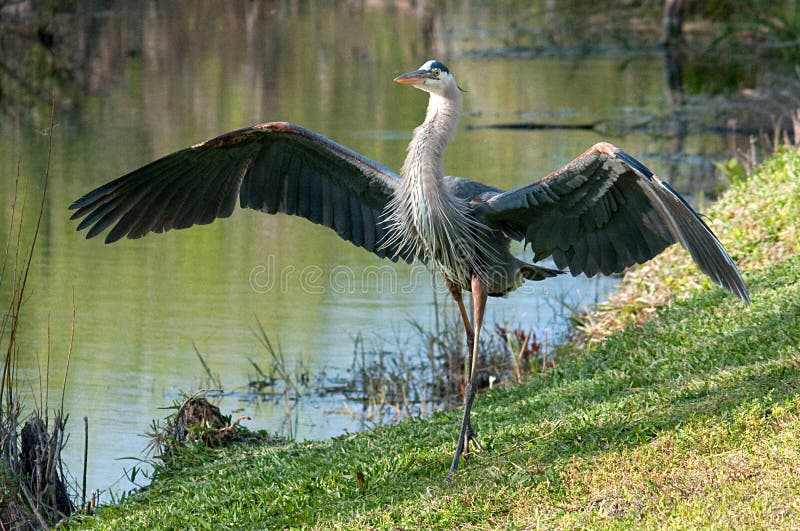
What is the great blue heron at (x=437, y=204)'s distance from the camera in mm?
5242

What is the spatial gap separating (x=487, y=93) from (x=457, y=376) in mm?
12580

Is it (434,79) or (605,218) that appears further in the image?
(434,79)

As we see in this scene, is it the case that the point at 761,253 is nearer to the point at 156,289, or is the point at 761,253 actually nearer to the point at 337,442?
the point at 337,442

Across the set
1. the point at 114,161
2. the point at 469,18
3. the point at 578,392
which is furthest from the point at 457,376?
the point at 469,18

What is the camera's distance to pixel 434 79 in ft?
18.4

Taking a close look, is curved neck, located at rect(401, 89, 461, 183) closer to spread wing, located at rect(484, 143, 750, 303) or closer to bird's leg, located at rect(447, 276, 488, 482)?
spread wing, located at rect(484, 143, 750, 303)

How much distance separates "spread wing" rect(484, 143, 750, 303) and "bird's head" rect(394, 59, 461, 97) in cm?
59

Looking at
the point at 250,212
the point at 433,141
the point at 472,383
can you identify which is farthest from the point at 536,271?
the point at 250,212

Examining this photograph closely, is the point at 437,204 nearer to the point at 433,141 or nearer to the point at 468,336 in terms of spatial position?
the point at 433,141

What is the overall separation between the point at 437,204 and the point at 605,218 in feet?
2.67

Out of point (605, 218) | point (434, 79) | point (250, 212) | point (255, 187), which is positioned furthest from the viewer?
point (250, 212)

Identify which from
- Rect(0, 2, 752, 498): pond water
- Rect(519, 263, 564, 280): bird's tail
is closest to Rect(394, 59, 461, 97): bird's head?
Rect(519, 263, 564, 280): bird's tail

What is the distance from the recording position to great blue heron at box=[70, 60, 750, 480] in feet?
17.2

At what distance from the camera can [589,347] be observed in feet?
26.3
